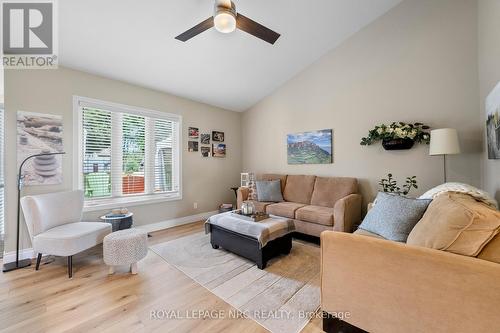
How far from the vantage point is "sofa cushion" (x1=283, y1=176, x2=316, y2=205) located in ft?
12.8

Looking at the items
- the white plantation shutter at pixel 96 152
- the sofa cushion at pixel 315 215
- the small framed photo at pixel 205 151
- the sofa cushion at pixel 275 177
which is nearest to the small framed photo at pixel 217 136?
the small framed photo at pixel 205 151

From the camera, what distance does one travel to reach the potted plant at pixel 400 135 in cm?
295

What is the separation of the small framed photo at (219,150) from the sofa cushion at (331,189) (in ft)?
7.16

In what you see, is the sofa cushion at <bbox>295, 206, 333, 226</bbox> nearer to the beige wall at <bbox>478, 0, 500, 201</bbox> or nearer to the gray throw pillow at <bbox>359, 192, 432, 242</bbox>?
the gray throw pillow at <bbox>359, 192, 432, 242</bbox>

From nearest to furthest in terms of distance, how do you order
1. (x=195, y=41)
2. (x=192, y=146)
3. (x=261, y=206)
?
(x=195, y=41) < (x=261, y=206) < (x=192, y=146)

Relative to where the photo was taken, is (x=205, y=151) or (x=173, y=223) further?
(x=205, y=151)

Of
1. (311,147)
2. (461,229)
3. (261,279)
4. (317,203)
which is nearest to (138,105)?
(311,147)

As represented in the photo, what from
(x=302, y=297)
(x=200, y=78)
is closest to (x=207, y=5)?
(x=200, y=78)

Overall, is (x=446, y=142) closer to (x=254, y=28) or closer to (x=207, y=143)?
(x=254, y=28)

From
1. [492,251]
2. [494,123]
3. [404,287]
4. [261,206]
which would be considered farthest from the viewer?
[261,206]

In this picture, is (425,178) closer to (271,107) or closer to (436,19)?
(436,19)

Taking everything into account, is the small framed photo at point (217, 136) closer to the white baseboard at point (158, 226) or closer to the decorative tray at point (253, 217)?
the white baseboard at point (158, 226)

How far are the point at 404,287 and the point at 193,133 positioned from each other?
13.2 feet

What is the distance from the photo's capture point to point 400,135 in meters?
2.98
